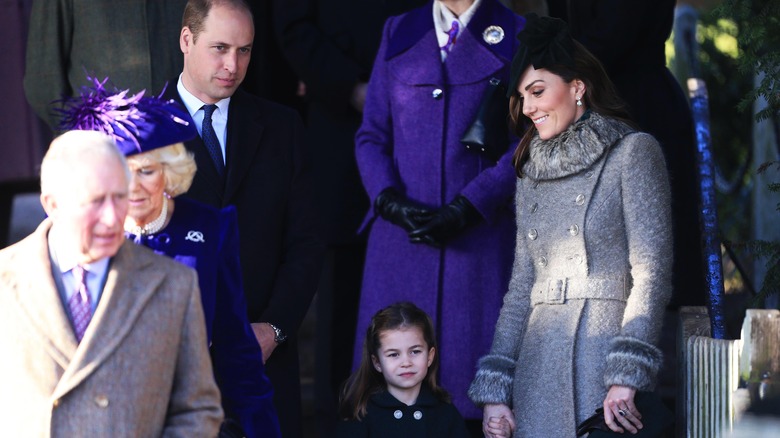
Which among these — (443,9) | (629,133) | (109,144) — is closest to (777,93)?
(629,133)

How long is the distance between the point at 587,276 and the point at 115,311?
1747 millimetres

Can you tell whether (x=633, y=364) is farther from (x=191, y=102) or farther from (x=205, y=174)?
(x=191, y=102)

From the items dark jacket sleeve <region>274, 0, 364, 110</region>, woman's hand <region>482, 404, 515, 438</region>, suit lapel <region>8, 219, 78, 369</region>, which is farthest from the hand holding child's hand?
dark jacket sleeve <region>274, 0, 364, 110</region>

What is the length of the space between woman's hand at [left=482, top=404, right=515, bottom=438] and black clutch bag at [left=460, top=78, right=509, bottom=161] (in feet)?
3.78

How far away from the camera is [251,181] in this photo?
4961 mm

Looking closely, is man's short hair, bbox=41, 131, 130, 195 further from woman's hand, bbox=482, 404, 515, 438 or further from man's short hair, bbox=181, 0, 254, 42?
woman's hand, bbox=482, 404, 515, 438

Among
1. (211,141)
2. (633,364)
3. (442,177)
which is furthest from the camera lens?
(442,177)

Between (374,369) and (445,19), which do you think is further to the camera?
(445,19)

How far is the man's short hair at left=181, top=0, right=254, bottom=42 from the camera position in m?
4.91

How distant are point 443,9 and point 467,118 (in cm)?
47

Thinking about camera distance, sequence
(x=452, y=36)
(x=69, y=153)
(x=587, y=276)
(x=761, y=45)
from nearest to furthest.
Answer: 1. (x=69, y=153)
2. (x=587, y=276)
3. (x=761, y=45)
4. (x=452, y=36)

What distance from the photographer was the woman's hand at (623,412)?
4.39 m

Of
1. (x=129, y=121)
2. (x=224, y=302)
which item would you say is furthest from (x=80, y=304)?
(x=224, y=302)

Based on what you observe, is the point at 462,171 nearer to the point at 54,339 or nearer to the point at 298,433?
the point at 298,433
